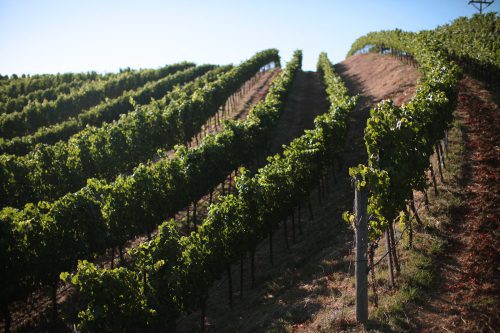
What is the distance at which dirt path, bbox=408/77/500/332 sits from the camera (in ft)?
35.0

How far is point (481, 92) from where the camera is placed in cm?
3166

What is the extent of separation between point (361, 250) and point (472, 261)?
16.1 feet

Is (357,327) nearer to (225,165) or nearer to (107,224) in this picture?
(107,224)

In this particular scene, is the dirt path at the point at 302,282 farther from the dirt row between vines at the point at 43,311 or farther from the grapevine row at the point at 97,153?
the grapevine row at the point at 97,153

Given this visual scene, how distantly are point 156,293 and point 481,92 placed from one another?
30889 millimetres

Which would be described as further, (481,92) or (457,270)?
(481,92)

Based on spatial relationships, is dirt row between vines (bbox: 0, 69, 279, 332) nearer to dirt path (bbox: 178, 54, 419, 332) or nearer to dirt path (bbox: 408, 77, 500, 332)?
dirt path (bbox: 178, 54, 419, 332)

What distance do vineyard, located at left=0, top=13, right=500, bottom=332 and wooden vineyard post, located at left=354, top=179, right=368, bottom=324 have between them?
0.15 feet

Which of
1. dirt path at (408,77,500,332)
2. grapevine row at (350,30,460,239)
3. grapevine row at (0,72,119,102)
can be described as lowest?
dirt path at (408,77,500,332)

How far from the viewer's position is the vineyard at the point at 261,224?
11.9 meters

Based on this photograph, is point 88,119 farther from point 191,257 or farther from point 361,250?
point 361,250

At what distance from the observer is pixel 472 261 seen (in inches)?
510

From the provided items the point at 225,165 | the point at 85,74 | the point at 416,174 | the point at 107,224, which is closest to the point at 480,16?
the point at 225,165

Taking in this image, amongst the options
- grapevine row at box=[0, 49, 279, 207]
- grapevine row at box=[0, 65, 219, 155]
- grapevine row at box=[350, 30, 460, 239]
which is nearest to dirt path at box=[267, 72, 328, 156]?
grapevine row at box=[0, 49, 279, 207]
